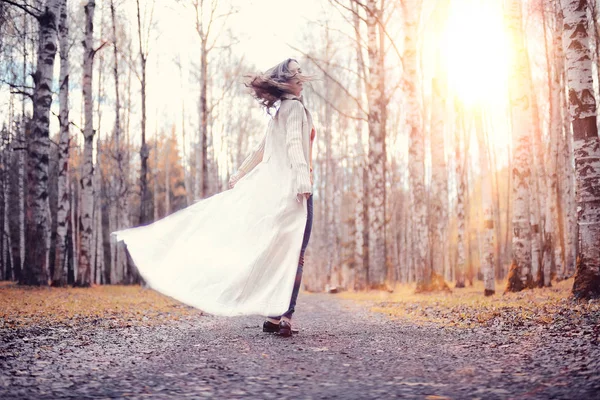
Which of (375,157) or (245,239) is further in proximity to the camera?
(375,157)

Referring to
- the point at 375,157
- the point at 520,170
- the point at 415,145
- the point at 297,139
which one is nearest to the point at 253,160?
the point at 297,139

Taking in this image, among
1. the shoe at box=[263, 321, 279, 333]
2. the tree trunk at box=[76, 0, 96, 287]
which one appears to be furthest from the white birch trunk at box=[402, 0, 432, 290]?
the tree trunk at box=[76, 0, 96, 287]

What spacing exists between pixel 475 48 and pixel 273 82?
11581 millimetres

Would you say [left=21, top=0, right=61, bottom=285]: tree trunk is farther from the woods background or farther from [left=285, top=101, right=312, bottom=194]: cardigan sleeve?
[left=285, top=101, right=312, bottom=194]: cardigan sleeve

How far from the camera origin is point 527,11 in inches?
728

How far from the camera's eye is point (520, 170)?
393 inches

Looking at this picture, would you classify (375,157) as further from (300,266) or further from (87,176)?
(300,266)

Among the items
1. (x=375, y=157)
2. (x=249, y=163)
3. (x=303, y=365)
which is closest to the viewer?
(x=303, y=365)

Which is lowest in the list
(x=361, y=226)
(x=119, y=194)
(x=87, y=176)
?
(x=361, y=226)

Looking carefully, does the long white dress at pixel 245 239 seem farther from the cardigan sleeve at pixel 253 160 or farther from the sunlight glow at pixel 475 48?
the sunlight glow at pixel 475 48

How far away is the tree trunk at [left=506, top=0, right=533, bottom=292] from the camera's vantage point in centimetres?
981

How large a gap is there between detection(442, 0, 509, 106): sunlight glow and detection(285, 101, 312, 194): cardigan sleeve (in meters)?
7.34

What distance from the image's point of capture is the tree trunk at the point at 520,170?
Result: 9.81 metres

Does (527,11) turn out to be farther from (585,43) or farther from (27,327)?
(27,327)
